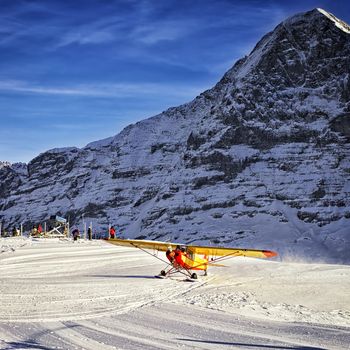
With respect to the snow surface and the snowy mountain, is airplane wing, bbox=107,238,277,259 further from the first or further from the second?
the snowy mountain

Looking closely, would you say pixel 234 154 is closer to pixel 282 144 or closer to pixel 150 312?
pixel 282 144

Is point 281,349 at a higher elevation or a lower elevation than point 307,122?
lower

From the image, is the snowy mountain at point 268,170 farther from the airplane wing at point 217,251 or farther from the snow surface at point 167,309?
the snow surface at point 167,309

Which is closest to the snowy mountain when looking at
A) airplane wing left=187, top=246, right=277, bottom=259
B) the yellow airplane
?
airplane wing left=187, top=246, right=277, bottom=259

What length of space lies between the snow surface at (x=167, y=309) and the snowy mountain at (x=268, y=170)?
8701 centimetres

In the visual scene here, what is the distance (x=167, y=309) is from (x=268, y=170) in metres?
134

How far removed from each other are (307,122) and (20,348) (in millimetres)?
149194

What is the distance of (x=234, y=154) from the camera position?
154250 millimetres

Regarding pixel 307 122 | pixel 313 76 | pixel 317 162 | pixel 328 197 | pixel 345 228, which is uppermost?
pixel 313 76

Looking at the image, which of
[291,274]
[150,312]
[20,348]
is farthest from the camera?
[291,274]

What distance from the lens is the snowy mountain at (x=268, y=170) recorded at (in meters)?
123

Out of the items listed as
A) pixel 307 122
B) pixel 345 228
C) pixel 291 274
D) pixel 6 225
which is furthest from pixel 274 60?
pixel 291 274

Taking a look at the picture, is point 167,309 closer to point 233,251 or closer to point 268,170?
point 233,251

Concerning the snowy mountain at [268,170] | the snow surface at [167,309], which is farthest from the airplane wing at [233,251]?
the snowy mountain at [268,170]
